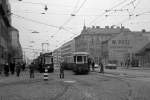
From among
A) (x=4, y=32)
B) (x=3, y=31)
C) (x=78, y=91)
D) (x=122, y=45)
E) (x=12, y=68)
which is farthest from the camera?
(x=122, y=45)

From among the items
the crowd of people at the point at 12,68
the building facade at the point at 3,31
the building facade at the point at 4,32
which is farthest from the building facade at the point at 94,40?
the crowd of people at the point at 12,68

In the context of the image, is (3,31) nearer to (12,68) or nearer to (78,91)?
(12,68)

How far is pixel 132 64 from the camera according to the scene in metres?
69.6

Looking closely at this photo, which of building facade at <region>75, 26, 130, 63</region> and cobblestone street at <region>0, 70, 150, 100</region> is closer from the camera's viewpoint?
cobblestone street at <region>0, 70, 150, 100</region>

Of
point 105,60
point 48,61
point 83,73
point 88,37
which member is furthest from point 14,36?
point 83,73

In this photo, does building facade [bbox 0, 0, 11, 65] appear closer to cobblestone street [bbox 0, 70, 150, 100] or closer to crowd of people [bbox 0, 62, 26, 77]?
crowd of people [bbox 0, 62, 26, 77]

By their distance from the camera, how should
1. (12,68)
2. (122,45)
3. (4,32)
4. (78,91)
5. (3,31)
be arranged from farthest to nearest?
(122,45) < (4,32) < (3,31) < (12,68) < (78,91)

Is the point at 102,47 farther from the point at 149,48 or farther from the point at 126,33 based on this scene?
the point at 149,48

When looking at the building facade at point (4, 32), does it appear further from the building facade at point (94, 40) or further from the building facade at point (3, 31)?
the building facade at point (94, 40)

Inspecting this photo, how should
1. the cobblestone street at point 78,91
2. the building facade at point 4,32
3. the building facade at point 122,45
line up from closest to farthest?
the cobblestone street at point 78,91 < the building facade at point 4,32 < the building facade at point 122,45

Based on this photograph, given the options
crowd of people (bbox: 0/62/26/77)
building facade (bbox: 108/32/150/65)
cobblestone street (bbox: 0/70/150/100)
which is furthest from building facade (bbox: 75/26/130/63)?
cobblestone street (bbox: 0/70/150/100)

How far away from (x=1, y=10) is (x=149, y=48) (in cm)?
3312

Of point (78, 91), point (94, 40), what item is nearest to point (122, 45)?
point (94, 40)

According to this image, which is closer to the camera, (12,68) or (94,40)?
(12,68)
